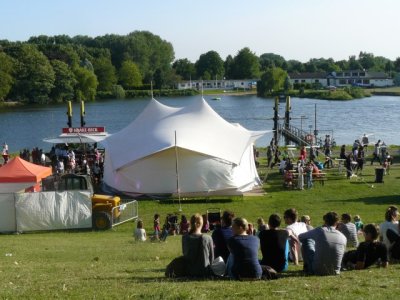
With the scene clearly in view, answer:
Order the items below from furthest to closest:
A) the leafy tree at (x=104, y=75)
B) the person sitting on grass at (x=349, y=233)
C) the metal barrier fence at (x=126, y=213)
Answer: the leafy tree at (x=104, y=75) < the metal barrier fence at (x=126, y=213) < the person sitting on grass at (x=349, y=233)

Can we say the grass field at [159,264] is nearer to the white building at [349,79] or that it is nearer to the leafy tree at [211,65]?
the leafy tree at [211,65]

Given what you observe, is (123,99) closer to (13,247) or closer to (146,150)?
(146,150)

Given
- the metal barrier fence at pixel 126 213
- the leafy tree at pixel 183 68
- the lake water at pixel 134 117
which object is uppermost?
the leafy tree at pixel 183 68

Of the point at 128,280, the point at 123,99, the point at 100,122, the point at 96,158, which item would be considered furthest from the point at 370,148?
the point at 123,99

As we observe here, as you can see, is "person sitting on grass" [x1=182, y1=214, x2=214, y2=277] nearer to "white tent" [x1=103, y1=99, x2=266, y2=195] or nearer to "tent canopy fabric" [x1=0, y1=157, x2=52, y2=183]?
"tent canopy fabric" [x1=0, y1=157, x2=52, y2=183]

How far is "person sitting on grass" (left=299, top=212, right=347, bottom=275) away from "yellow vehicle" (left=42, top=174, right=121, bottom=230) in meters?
11.0

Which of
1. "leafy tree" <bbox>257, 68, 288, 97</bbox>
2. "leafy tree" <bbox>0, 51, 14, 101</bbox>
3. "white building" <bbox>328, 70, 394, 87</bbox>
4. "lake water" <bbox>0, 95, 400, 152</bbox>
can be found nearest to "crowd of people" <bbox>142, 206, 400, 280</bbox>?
"lake water" <bbox>0, 95, 400, 152</bbox>

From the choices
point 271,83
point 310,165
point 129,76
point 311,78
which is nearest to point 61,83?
point 129,76

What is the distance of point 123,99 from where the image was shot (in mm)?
129750

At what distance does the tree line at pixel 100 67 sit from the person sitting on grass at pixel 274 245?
76738 millimetres

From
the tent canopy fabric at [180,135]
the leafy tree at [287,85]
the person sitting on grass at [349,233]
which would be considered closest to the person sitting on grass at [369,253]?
the person sitting on grass at [349,233]

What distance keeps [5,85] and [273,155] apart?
253 ft

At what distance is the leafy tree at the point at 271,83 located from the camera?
14900cm

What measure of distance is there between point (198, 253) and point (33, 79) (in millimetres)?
101687
